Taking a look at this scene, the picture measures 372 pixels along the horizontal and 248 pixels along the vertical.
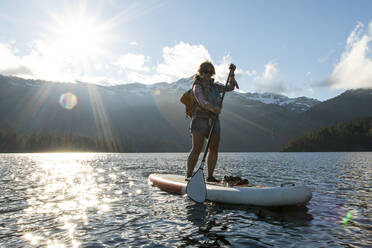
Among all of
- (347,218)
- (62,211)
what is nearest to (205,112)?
(347,218)

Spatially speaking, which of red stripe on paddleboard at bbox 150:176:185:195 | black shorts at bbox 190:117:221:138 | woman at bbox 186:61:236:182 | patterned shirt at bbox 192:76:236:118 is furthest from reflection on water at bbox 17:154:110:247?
Answer: patterned shirt at bbox 192:76:236:118

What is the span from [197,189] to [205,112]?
295 cm

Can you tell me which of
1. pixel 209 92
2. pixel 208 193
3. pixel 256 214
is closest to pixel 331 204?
pixel 256 214

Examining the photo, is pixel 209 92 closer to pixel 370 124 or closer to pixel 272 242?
pixel 272 242

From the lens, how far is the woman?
10.7 m

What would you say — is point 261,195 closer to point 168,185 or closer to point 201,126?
point 201,126

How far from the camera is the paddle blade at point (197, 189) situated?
9656 mm

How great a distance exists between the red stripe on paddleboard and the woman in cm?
100

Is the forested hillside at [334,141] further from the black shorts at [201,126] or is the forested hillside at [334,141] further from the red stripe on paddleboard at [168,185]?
the black shorts at [201,126]

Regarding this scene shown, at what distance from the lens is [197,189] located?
9.81 m

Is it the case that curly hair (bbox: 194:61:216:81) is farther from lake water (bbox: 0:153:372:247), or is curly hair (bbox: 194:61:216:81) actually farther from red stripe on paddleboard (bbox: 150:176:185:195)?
lake water (bbox: 0:153:372:247)

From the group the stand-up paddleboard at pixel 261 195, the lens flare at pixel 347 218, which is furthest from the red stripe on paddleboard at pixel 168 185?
the lens flare at pixel 347 218

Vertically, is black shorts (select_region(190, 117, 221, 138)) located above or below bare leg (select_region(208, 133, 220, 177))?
above

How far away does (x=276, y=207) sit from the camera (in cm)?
915
